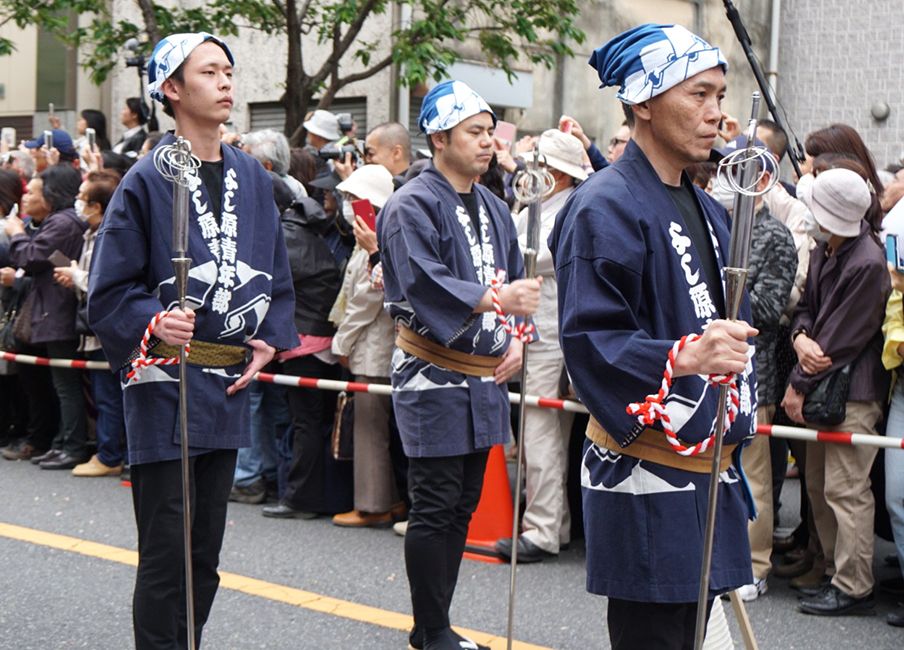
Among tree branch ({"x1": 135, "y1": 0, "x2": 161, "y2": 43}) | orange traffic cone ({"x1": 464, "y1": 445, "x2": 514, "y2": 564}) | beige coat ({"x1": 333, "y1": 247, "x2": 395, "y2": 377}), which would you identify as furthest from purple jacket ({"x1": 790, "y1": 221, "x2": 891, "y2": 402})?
tree branch ({"x1": 135, "y1": 0, "x2": 161, "y2": 43})

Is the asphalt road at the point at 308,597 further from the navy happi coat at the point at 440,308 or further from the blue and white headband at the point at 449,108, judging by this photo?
the blue and white headband at the point at 449,108

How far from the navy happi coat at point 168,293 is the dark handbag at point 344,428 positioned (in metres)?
3.10

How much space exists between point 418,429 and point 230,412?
→ 1003 mm

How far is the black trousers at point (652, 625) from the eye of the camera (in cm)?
296

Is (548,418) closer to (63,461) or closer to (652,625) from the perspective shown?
(652,625)

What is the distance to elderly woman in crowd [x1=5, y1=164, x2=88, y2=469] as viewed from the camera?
838cm

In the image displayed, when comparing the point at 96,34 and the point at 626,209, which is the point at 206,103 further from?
the point at 96,34

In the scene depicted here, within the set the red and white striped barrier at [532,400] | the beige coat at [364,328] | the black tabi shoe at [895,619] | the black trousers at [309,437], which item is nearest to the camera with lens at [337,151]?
the beige coat at [364,328]

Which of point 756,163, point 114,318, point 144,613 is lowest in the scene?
point 144,613

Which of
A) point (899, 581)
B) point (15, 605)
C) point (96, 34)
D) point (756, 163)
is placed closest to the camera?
point (756, 163)

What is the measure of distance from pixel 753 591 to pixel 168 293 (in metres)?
3.07

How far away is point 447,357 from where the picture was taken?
4.74 metres

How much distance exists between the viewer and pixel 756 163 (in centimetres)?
251

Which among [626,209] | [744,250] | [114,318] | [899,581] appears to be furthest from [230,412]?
[899,581]
